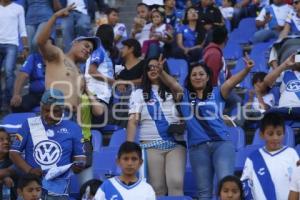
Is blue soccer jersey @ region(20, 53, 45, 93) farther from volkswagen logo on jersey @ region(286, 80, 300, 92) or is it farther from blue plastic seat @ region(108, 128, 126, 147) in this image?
volkswagen logo on jersey @ region(286, 80, 300, 92)

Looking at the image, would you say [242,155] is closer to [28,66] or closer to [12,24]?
[28,66]

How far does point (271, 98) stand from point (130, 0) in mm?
5901

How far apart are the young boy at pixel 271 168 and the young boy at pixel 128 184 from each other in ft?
2.85

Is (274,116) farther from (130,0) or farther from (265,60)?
(130,0)

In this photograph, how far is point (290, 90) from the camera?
1101 centimetres

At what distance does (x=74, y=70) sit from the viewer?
33.9 ft

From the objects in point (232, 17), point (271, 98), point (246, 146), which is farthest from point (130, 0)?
point (246, 146)

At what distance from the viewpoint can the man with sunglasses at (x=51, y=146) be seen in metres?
9.28

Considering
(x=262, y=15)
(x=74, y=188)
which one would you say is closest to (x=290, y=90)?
(x=74, y=188)

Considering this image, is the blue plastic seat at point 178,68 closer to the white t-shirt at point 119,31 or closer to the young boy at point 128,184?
the white t-shirt at point 119,31

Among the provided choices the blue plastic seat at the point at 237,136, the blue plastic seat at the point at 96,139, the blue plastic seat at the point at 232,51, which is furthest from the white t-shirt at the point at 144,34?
the blue plastic seat at the point at 237,136

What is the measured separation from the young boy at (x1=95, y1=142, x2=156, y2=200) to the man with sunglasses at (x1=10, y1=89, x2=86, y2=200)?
0.80m

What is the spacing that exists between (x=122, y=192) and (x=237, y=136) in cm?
240

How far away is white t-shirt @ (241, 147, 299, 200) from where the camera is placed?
8656 millimetres
